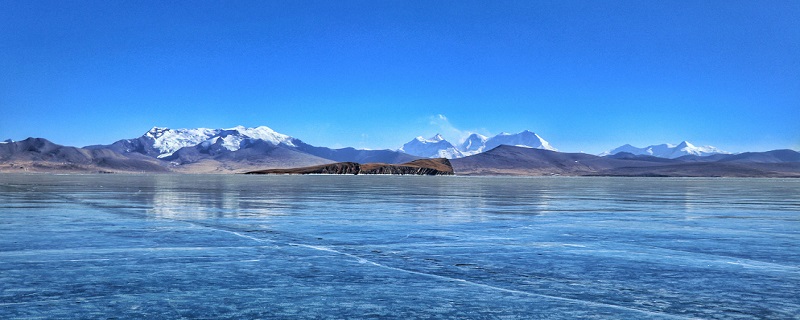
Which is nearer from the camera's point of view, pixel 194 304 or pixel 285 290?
pixel 194 304

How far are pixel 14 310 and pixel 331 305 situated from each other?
4.36 metres

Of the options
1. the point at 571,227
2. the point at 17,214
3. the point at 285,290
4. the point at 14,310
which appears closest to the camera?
the point at 14,310

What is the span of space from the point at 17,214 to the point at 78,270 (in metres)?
18.5

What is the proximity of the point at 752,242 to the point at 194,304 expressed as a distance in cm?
1542

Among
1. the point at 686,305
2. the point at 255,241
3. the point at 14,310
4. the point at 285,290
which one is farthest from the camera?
the point at 255,241

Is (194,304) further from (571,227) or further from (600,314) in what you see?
(571,227)

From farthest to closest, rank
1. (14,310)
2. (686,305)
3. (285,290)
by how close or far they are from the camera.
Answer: (285,290) → (686,305) → (14,310)

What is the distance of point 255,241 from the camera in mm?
18844

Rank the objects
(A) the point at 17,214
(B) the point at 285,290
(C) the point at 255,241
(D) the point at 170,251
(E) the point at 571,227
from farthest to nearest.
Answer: (A) the point at 17,214, (E) the point at 571,227, (C) the point at 255,241, (D) the point at 170,251, (B) the point at 285,290

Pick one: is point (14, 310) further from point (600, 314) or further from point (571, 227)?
point (571, 227)

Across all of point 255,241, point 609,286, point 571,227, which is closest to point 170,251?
point 255,241

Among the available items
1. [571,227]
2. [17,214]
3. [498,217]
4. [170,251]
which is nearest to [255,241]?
[170,251]

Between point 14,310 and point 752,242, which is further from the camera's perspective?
point 752,242

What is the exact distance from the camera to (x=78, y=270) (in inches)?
524
